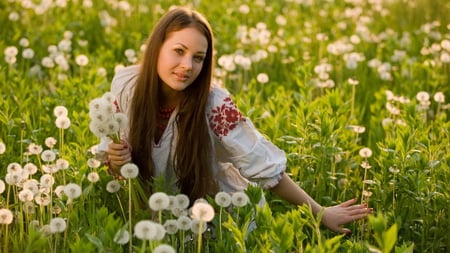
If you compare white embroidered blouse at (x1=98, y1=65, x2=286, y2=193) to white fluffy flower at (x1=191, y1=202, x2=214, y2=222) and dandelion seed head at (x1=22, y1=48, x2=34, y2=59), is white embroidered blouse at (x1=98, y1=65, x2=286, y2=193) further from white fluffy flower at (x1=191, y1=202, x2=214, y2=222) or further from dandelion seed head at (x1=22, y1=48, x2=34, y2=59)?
dandelion seed head at (x1=22, y1=48, x2=34, y2=59)

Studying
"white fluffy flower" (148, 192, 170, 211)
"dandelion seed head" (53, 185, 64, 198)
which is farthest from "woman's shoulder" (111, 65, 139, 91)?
"white fluffy flower" (148, 192, 170, 211)

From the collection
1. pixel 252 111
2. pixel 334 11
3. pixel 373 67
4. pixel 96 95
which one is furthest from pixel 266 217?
pixel 334 11

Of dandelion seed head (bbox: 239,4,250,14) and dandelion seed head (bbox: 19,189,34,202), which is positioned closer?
dandelion seed head (bbox: 19,189,34,202)

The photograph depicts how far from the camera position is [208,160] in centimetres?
388

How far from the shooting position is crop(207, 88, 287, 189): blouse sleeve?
149 inches

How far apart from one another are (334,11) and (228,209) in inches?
228

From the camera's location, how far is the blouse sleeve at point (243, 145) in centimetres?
379

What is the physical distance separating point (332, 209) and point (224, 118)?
2.03 ft

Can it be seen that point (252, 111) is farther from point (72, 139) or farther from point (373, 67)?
point (373, 67)

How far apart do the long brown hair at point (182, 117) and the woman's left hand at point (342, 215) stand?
58 cm

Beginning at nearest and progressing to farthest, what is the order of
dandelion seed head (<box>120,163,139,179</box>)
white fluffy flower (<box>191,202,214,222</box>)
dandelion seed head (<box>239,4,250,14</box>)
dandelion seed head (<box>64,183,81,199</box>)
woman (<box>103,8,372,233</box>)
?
white fluffy flower (<box>191,202,214,222</box>) < dandelion seed head (<box>120,163,139,179</box>) < dandelion seed head (<box>64,183,81,199</box>) < woman (<box>103,8,372,233</box>) < dandelion seed head (<box>239,4,250,14</box>)

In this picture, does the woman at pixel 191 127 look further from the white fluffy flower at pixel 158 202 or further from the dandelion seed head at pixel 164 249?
the dandelion seed head at pixel 164 249

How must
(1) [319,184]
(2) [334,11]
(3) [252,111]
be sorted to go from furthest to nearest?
(2) [334,11] < (3) [252,111] < (1) [319,184]

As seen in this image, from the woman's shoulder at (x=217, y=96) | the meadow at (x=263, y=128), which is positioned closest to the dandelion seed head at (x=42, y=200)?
the meadow at (x=263, y=128)
